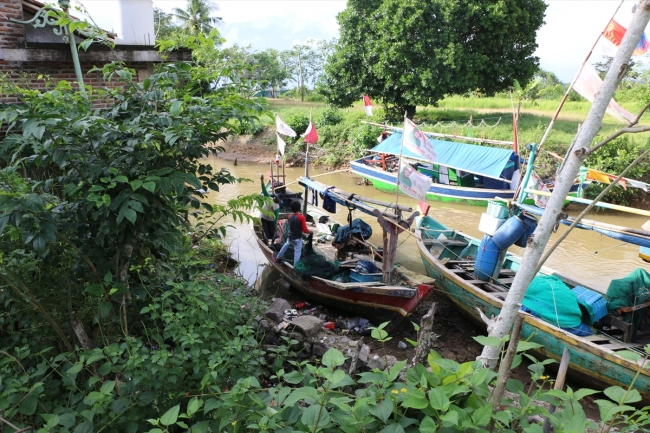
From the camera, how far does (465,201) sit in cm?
1509

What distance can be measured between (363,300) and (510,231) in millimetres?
2444

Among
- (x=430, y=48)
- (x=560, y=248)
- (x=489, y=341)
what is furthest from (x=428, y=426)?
(x=430, y=48)

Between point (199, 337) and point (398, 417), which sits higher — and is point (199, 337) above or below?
below

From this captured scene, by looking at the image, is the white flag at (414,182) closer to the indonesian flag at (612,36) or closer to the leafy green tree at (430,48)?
the indonesian flag at (612,36)

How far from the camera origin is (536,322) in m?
5.85

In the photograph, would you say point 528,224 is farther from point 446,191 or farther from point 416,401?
point 446,191

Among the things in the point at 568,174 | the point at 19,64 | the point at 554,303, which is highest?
the point at 19,64

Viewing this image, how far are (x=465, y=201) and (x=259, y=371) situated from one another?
12990mm

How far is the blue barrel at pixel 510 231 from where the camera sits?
6.29 meters

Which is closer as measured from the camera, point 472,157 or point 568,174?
point 568,174

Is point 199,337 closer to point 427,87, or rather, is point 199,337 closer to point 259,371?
point 259,371

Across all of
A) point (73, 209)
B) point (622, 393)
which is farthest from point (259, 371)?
point (622, 393)

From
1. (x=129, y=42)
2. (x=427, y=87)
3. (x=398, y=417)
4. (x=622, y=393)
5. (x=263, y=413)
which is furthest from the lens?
(x=427, y=87)

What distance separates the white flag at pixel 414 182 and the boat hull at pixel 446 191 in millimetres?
8318
